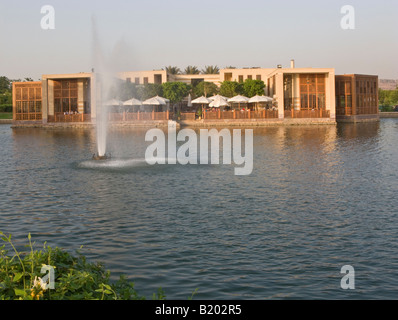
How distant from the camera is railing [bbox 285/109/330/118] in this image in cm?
6712

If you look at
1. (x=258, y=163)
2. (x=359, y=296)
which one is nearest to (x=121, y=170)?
(x=258, y=163)

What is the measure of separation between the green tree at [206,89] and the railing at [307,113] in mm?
23499

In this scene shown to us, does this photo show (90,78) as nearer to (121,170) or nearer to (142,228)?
(121,170)

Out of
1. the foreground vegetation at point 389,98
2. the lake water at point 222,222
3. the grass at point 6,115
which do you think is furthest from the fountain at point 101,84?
the foreground vegetation at point 389,98

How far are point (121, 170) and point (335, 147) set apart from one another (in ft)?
57.4

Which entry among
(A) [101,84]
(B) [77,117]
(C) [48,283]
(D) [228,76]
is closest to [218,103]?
(B) [77,117]

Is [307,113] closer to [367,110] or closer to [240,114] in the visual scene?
[240,114]

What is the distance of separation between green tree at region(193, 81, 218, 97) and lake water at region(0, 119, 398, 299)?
202ft

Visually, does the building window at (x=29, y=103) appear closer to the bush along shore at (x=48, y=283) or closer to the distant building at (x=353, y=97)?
the distant building at (x=353, y=97)

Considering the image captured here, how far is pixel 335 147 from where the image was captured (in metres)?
36.2

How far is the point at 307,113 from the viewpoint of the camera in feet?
221

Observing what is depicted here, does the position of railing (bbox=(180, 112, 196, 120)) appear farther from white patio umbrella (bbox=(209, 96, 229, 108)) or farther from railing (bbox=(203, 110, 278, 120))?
white patio umbrella (bbox=(209, 96, 229, 108))

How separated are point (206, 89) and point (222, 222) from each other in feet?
246

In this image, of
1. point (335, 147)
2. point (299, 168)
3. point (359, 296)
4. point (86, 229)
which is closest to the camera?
point (359, 296)
